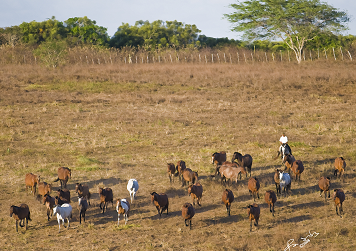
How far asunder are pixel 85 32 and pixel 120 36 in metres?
5.33

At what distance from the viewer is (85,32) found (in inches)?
2309

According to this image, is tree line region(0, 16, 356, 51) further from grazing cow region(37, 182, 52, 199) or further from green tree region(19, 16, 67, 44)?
grazing cow region(37, 182, 52, 199)

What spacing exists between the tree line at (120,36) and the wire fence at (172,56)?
4.48m

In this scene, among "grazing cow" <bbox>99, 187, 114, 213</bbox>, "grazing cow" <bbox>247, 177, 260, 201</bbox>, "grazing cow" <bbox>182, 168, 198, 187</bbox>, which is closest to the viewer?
"grazing cow" <bbox>99, 187, 114, 213</bbox>

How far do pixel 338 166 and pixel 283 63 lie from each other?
3129 centimetres

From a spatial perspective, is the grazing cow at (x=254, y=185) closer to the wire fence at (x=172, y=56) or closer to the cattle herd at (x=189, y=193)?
the cattle herd at (x=189, y=193)

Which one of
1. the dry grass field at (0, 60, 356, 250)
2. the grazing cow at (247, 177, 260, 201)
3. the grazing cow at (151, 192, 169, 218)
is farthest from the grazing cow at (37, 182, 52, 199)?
the grazing cow at (247, 177, 260, 201)

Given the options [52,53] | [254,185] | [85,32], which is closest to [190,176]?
[254,185]

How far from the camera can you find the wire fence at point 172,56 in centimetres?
4538

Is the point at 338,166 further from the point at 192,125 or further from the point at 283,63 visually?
the point at 283,63

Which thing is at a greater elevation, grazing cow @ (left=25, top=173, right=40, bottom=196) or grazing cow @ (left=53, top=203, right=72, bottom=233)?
grazing cow @ (left=25, top=173, right=40, bottom=196)

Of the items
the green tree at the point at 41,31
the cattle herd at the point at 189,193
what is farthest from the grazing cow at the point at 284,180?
the green tree at the point at 41,31

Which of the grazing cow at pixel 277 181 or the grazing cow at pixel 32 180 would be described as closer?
the grazing cow at pixel 277 181

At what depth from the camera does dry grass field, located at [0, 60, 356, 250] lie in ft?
32.2
